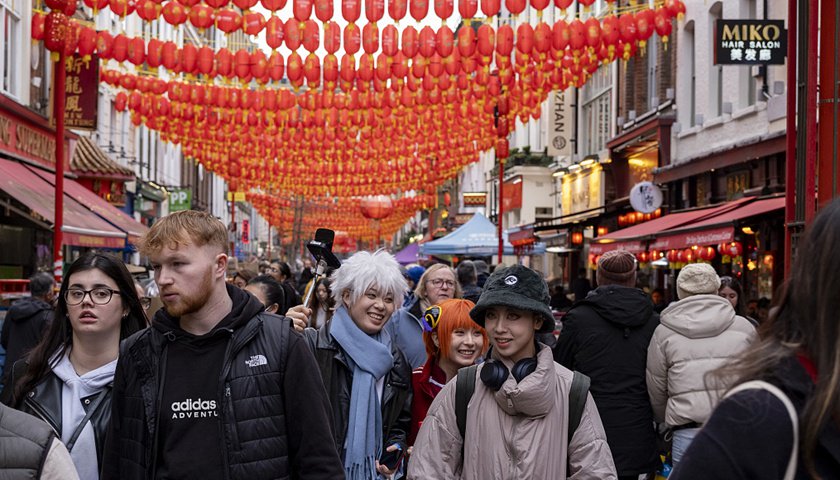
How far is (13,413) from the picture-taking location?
2.48 m

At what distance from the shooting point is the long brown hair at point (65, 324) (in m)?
4.35

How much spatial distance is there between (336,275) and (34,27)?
12.5 metres

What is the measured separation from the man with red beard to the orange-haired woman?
2.03 metres

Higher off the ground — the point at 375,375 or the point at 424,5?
the point at 424,5

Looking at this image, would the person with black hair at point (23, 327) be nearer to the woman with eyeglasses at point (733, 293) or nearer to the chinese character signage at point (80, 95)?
the woman with eyeglasses at point (733, 293)

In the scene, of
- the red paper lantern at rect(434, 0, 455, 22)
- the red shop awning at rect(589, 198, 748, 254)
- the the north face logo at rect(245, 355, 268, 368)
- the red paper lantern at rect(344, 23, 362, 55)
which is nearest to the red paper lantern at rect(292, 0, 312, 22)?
the red paper lantern at rect(344, 23, 362, 55)

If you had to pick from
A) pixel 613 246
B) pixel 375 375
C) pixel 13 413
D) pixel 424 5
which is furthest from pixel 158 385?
pixel 613 246

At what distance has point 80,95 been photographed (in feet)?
68.3

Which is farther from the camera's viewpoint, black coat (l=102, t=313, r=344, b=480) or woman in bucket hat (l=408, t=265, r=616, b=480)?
woman in bucket hat (l=408, t=265, r=616, b=480)

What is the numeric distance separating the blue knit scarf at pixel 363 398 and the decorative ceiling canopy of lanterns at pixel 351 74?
8.64 metres

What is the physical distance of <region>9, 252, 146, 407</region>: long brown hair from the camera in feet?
14.3

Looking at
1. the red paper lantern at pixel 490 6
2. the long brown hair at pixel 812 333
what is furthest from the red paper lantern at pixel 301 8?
the long brown hair at pixel 812 333

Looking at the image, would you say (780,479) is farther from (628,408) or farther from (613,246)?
(613,246)

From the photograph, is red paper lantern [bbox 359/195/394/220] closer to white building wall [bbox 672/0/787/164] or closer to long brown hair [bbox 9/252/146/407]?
white building wall [bbox 672/0/787/164]
